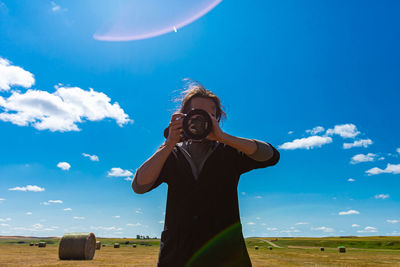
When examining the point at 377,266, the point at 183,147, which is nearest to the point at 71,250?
the point at 377,266

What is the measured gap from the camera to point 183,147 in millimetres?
2350

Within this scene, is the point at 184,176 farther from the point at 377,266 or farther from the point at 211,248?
the point at 377,266

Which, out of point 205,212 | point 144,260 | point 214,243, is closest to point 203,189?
point 205,212

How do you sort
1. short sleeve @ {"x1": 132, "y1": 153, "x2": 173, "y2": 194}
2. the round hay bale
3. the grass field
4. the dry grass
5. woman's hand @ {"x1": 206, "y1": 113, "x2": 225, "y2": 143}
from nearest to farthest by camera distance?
1. woman's hand @ {"x1": 206, "y1": 113, "x2": 225, "y2": 143}
2. short sleeve @ {"x1": 132, "y1": 153, "x2": 173, "y2": 194}
3. the dry grass
4. the grass field
5. the round hay bale

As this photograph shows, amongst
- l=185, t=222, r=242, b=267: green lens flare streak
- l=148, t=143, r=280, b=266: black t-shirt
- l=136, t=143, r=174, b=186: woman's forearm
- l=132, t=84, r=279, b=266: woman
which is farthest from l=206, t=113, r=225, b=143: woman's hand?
l=185, t=222, r=242, b=267: green lens flare streak

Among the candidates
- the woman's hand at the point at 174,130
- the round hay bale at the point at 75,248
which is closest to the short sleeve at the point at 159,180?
the woman's hand at the point at 174,130

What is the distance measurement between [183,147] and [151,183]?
377mm

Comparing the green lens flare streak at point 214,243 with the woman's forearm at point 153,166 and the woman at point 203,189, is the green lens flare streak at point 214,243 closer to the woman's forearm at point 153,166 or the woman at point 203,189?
the woman at point 203,189

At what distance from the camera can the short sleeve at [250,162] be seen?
2.18 metres

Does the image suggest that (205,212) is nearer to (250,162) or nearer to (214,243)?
(214,243)

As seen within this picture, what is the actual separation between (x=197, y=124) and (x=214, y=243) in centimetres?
73

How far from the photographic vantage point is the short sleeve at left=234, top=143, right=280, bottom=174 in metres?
2.18

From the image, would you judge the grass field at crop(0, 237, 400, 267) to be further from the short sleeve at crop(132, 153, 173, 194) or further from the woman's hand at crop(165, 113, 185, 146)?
the woman's hand at crop(165, 113, 185, 146)

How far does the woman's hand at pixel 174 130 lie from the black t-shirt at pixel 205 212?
16cm
